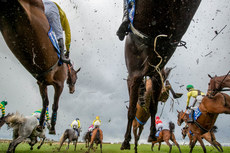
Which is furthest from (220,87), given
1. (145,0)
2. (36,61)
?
(36,61)

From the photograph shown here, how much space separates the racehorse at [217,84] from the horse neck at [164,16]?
4914mm

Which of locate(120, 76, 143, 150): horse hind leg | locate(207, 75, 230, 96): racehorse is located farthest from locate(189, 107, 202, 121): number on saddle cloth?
locate(120, 76, 143, 150): horse hind leg

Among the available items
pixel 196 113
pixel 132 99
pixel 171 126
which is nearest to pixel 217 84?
pixel 196 113

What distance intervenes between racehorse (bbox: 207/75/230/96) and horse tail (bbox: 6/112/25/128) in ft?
29.5

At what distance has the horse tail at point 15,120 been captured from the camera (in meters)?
8.30

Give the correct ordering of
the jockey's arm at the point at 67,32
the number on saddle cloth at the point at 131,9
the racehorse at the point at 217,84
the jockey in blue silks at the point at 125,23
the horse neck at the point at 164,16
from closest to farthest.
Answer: the horse neck at the point at 164,16, the number on saddle cloth at the point at 131,9, the jockey in blue silks at the point at 125,23, the jockey's arm at the point at 67,32, the racehorse at the point at 217,84

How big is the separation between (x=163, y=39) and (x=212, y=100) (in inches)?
244

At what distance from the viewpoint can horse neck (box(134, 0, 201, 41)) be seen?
1.79 m

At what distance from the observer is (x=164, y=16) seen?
1842mm

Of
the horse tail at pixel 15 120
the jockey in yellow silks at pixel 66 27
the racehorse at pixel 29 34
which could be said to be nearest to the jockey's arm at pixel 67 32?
the jockey in yellow silks at pixel 66 27

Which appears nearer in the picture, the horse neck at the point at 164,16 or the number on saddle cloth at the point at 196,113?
the horse neck at the point at 164,16

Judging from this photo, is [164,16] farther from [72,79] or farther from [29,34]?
[72,79]

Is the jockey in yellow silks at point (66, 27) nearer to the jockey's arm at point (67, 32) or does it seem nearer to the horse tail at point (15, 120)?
the jockey's arm at point (67, 32)

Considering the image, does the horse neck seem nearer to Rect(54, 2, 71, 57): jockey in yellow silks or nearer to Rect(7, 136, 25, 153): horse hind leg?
Rect(54, 2, 71, 57): jockey in yellow silks
